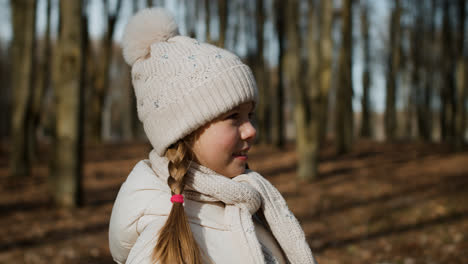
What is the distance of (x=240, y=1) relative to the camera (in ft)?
71.4

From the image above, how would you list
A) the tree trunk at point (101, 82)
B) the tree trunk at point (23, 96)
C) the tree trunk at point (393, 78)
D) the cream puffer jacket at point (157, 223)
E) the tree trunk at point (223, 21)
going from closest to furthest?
the cream puffer jacket at point (157, 223) → the tree trunk at point (23, 96) → the tree trunk at point (223, 21) → the tree trunk at point (101, 82) → the tree trunk at point (393, 78)

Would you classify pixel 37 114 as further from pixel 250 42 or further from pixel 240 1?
pixel 240 1

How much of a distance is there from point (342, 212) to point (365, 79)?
14.7m

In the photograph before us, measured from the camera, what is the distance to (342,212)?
23.3 feet

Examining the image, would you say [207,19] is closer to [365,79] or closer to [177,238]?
[365,79]

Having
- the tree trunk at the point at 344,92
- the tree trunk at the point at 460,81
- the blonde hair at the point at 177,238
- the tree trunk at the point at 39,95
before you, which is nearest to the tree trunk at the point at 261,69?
the tree trunk at the point at 344,92

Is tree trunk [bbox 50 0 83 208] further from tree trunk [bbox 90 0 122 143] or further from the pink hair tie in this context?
tree trunk [bbox 90 0 122 143]

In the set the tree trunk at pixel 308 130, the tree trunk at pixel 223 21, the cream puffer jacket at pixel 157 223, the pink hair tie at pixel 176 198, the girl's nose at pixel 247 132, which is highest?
the tree trunk at pixel 223 21

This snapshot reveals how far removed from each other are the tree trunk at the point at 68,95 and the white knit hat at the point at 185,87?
5455mm

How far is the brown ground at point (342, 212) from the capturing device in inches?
207

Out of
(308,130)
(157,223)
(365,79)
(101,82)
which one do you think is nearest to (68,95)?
(308,130)

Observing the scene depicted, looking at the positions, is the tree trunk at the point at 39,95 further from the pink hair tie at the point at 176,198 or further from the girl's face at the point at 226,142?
the pink hair tie at the point at 176,198

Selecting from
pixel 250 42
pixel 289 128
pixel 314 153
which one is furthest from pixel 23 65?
pixel 289 128

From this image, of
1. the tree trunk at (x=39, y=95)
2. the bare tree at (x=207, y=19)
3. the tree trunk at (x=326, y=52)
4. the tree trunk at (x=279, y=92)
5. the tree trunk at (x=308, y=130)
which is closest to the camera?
the tree trunk at (x=308, y=130)
